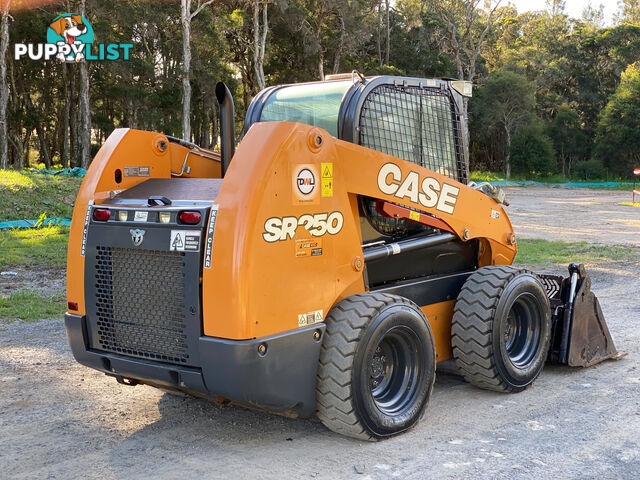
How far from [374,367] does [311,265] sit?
91 centimetres

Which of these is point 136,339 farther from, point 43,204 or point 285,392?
point 43,204

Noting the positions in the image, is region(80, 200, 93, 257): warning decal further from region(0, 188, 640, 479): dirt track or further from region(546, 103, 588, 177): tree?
region(546, 103, 588, 177): tree

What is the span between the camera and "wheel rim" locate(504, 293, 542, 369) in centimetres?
561

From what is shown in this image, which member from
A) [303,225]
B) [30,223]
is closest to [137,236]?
[303,225]

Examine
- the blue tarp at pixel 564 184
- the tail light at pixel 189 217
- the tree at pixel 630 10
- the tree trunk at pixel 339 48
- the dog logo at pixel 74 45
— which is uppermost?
the tree at pixel 630 10

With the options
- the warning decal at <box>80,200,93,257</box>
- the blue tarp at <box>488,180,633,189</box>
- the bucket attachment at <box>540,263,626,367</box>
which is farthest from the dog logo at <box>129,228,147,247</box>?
the blue tarp at <box>488,180,633,189</box>

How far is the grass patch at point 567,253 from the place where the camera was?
1302 cm

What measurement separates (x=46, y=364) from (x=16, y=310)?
2621 mm

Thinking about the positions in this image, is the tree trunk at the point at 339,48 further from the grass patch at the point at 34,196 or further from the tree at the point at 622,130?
the grass patch at the point at 34,196

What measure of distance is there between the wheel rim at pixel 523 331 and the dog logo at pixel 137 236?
2.95 meters

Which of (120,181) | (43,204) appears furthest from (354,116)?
(43,204)

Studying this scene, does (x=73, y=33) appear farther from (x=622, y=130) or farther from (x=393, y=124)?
(x=622, y=130)

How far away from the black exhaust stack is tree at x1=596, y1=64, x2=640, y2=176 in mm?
49575

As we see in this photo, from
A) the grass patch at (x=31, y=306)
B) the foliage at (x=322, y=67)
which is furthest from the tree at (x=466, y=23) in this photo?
the grass patch at (x=31, y=306)
